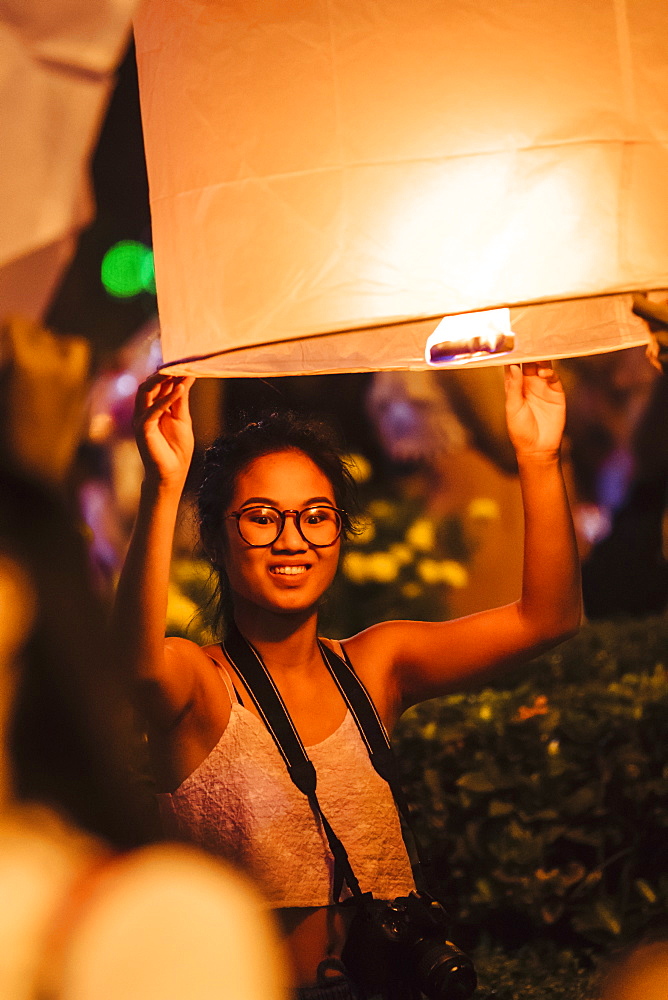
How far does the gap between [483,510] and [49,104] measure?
Result: 3109mm

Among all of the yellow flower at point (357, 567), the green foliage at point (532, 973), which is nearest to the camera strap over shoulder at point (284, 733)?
the green foliage at point (532, 973)

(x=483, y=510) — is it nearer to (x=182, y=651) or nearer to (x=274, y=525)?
(x=274, y=525)

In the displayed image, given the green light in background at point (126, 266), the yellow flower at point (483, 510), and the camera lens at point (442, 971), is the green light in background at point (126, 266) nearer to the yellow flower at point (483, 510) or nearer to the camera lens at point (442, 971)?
the yellow flower at point (483, 510)

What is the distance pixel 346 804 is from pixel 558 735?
1.00 meters

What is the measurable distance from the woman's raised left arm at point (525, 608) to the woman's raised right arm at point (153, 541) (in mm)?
450

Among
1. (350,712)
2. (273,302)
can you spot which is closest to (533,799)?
(350,712)

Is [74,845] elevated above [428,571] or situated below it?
below

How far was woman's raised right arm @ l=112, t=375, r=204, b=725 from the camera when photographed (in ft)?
5.03

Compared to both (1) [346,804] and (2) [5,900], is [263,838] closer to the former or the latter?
(1) [346,804]

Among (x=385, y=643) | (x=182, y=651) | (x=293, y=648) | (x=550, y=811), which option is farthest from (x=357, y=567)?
(x=182, y=651)

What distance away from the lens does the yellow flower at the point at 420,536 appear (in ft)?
12.1

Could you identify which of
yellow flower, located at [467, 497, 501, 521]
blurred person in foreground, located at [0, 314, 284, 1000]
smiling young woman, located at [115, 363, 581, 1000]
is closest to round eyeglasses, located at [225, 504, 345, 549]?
smiling young woman, located at [115, 363, 581, 1000]

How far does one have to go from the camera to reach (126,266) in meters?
4.26

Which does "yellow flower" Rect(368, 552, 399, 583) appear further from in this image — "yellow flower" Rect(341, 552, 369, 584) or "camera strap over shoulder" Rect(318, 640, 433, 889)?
"camera strap over shoulder" Rect(318, 640, 433, 889)
